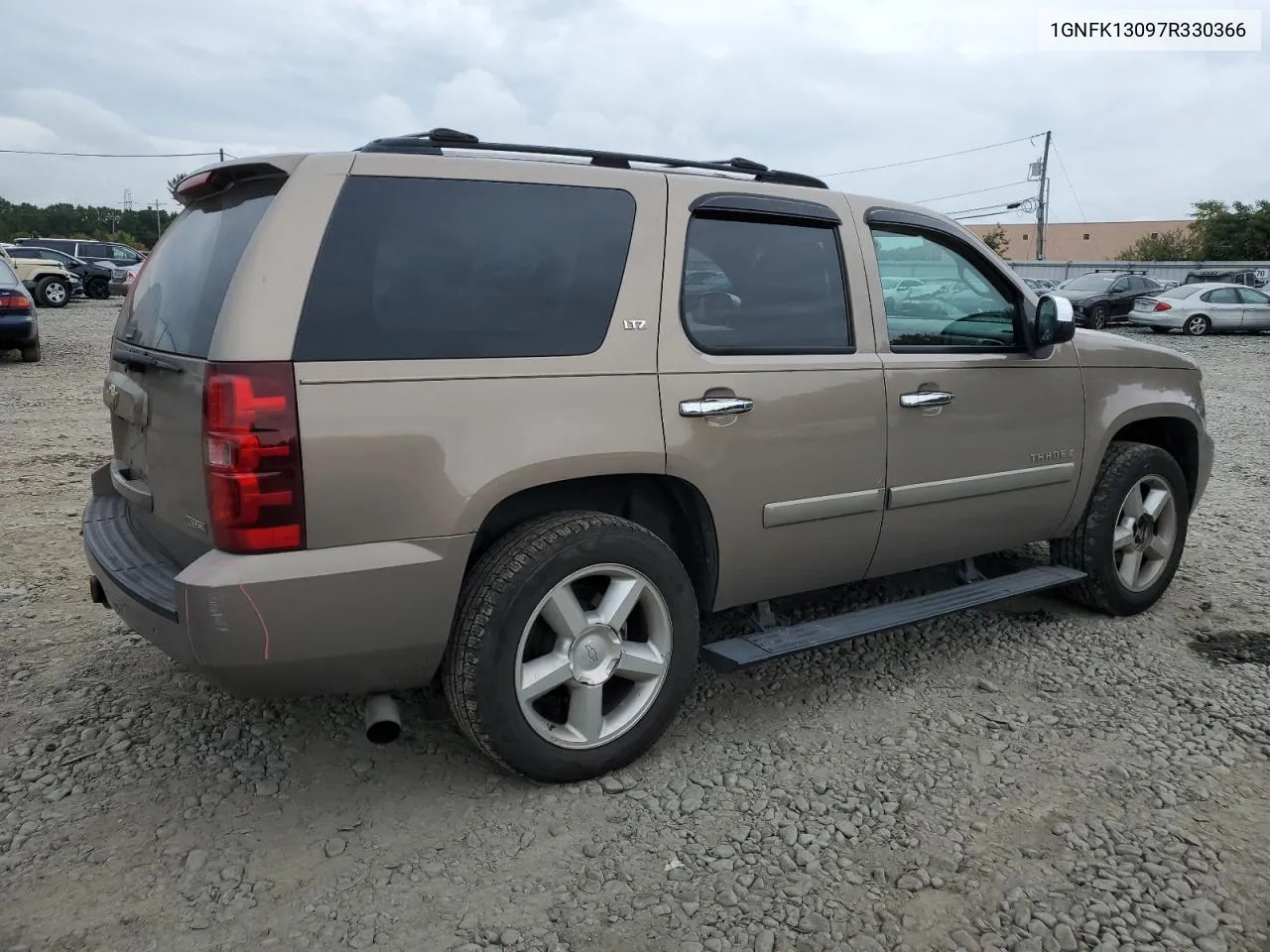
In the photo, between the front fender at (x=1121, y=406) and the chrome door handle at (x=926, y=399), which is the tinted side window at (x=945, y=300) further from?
the front fender at (x=1121, y=406)

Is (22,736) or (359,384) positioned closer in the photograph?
(359,384)

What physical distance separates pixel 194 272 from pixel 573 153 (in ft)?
3.96

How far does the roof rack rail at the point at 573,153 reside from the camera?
2871mm

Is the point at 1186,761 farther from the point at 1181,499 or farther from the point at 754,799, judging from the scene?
the point at 1181,499

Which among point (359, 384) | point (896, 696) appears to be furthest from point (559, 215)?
point (896, 696)

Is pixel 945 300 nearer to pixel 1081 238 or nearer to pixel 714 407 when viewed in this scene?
pixel 714 407

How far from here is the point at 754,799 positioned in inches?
118

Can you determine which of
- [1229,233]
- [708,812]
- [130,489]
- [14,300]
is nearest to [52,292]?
[14,300]

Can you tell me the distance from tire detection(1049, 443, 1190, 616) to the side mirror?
75 centimetres

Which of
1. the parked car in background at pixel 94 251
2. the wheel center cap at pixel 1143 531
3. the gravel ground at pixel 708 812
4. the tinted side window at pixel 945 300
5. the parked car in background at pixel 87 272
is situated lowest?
the gravel ground at pixel 708 812

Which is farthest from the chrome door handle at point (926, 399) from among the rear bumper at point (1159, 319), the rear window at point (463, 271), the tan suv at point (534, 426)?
the rear bumper at point (1159, 319)

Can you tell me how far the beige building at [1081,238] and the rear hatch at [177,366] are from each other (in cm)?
7735

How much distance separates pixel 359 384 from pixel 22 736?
1.84 m

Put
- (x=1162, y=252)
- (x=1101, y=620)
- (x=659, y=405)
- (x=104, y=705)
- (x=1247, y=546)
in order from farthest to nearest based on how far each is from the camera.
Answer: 1. (x=1162, y=252)
2. (x=1247, y=546)
3. (x=1101, y=620)
4. (x=104, y=705)
5. (x=659, y=405)
